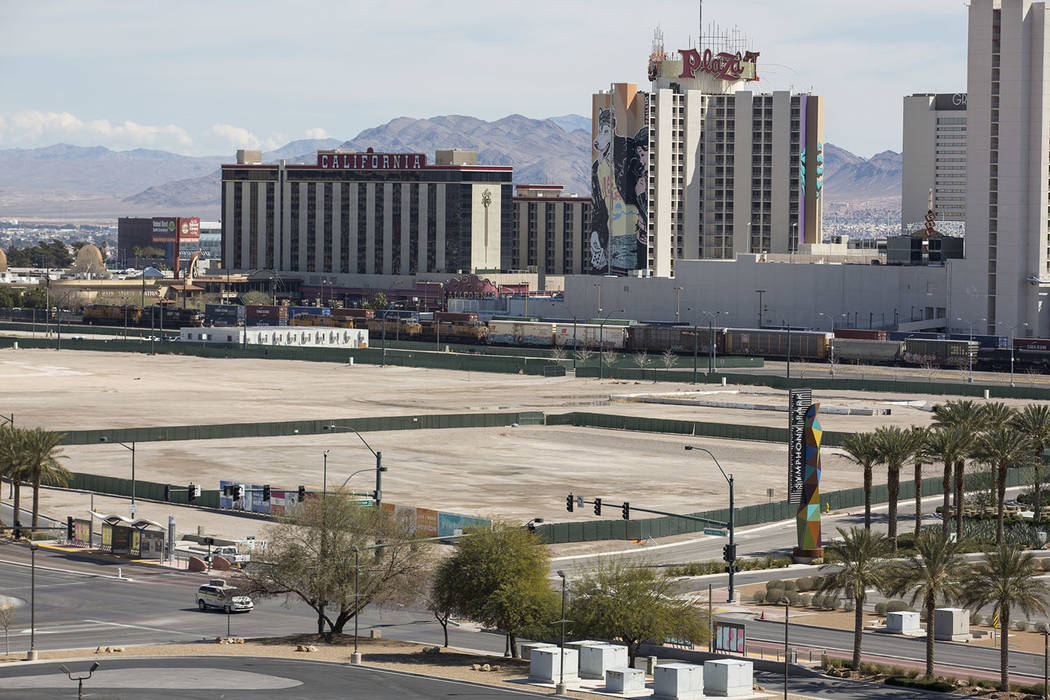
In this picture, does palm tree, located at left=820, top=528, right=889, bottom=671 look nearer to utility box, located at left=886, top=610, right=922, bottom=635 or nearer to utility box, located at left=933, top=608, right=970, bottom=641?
utility box, located at left=933, top=608, right=970, bottom=641

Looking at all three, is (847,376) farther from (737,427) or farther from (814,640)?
(814,640)

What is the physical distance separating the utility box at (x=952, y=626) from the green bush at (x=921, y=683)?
30.7 ft

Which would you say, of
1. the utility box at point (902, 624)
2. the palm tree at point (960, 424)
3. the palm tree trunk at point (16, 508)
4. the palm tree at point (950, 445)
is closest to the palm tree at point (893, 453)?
the palm tree at point (950, 445)

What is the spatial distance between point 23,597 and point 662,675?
1225 inches

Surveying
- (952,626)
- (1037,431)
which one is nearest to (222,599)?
(952,626)

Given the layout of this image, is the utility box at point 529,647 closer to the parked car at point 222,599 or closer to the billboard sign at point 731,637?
the billboard sign at point 731,637

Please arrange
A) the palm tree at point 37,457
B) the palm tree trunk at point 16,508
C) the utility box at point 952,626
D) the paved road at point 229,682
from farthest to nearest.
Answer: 1. the palm tree at point 37,457
2. the palm tree trunk at point 16,508
3. the utility box at point 952,626
4. the paved road at point 229,682

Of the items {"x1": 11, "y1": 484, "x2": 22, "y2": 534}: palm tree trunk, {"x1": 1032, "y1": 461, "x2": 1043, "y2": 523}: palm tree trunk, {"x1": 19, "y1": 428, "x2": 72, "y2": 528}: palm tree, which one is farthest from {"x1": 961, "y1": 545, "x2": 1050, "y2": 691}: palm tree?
{"x1": 19, "y1": 428, "x2": 72, "y2": 528}: palm tree

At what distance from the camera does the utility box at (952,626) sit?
66500 mm

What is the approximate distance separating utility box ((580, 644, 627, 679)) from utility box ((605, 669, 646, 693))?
1434 mm

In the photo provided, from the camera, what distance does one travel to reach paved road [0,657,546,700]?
5194 centimetres

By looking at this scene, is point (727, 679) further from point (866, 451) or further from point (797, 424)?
point (797, 424)

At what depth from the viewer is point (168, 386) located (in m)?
178

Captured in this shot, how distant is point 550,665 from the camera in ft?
184
